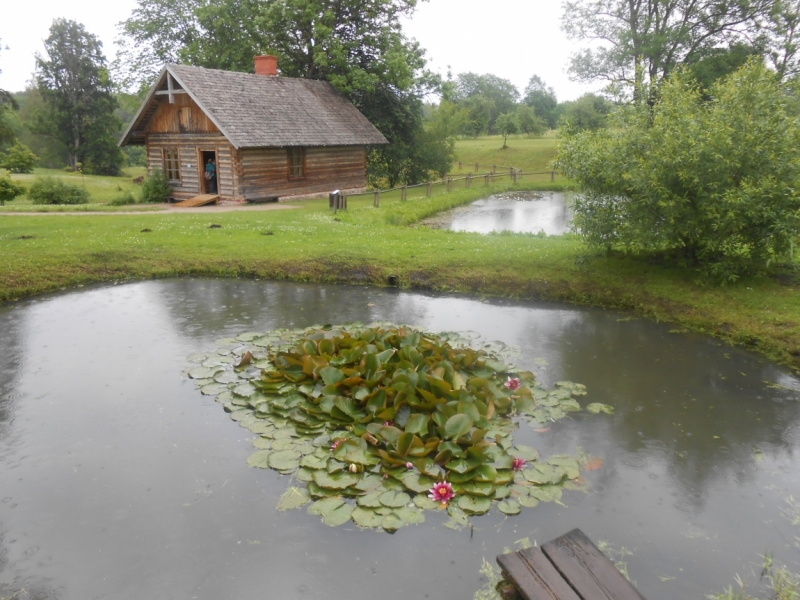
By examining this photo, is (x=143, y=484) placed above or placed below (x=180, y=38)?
below

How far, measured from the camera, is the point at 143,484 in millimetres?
5855

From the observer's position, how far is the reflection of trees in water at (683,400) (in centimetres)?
645

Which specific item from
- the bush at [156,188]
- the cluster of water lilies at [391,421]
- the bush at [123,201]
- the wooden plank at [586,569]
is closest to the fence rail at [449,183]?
the bush at [156,188]

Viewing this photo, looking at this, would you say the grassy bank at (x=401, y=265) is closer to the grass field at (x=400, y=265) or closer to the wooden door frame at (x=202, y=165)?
the grass field at (x=400, y=265)

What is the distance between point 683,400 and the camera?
25.5ft

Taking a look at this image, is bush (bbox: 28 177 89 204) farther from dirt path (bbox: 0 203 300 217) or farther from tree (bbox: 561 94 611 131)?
tree (bbox: 561 94 611 131)

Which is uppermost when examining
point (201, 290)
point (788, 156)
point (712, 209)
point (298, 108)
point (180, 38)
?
point (180, 38)

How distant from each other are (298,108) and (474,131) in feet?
128

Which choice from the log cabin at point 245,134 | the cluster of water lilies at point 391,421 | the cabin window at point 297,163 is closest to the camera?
the cluster of water lilies at point 391,421

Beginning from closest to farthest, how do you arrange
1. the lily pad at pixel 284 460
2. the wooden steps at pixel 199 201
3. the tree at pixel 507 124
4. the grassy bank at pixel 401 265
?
1. the lily pad at pixel 284 460
2. the grassy bank at pixel 401 265
3. the wooden steps at pixel 199 201
4. the tree at pixel 507 124

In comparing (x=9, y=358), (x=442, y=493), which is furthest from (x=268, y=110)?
(x=442, y=493)

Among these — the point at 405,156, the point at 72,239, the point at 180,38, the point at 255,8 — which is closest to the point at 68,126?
the point at 180,38

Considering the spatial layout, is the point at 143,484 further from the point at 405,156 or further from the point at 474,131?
the point at 474,131

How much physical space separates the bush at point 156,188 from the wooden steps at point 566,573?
77.5 feet
